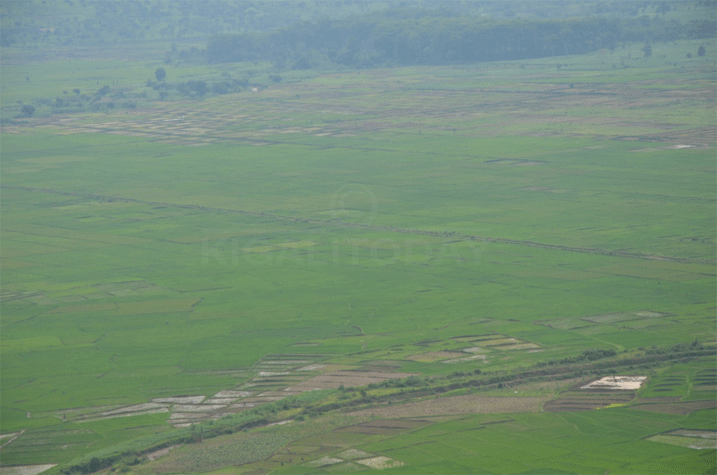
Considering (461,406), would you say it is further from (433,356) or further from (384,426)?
(433,356)

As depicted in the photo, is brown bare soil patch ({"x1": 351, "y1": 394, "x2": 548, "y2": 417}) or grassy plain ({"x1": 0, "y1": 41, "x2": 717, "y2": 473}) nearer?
grassy plain ({"x1": 0, "y1": 41, "x2": 717, "y2": 473})

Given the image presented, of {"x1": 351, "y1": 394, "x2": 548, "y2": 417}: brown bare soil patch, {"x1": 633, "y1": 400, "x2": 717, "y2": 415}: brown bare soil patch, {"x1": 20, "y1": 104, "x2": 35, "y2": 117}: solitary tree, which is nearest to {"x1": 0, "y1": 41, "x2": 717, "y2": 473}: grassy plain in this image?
{"x1": 633, "y1": 400, "x2": 717, "y2": 415}: brown bare soil patch

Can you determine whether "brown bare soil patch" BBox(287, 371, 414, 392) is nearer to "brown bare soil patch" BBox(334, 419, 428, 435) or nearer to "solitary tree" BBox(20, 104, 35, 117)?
"brown bare soil patch" BBox(334, 419, 428, 435)

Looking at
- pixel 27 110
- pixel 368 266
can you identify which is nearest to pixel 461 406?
pixel 368 266

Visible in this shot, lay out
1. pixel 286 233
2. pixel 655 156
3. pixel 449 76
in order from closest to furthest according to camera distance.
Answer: pixel 286 233 < pixel 655 156 < pixel 449 76

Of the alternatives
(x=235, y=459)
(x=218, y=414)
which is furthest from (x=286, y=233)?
(x=235, y=459)

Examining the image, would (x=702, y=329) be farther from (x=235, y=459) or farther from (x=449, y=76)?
(x=449, y=76)
